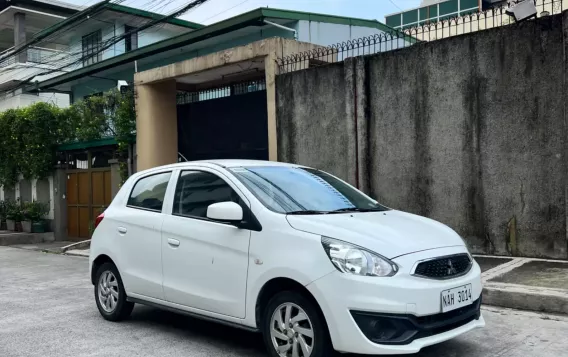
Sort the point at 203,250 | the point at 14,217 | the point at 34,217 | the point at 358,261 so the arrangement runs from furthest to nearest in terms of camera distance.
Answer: the point at 14,217 → the point at 34,217 → the point at 203,250 → the point at 358,261

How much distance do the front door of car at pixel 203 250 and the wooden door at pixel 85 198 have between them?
35.2ft

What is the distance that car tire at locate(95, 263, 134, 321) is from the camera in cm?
596

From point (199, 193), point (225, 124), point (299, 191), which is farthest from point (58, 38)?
point (299, 191)

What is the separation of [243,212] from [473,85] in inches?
202

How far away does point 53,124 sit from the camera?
16828 millimetres

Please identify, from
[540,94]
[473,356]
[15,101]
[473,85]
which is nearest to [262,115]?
[473,85]

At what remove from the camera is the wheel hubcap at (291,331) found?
410 cm

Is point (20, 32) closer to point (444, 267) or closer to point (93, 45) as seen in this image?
point (93, 45)

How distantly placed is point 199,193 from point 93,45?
795 inches

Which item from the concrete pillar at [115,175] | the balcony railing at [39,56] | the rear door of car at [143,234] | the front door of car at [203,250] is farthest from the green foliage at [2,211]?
the front door of car at [203,250]

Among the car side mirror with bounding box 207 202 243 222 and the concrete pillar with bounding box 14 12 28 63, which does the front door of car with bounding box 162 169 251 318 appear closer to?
the car side mirror with bounding box 207 202 243 222

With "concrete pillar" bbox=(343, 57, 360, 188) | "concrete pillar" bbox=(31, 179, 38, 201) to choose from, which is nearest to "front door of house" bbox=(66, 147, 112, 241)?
"concrete pillar" bbox=(31, 179, 38, 201)

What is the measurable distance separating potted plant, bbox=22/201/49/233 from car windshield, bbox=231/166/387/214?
45.8 feet

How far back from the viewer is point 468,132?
840cm
